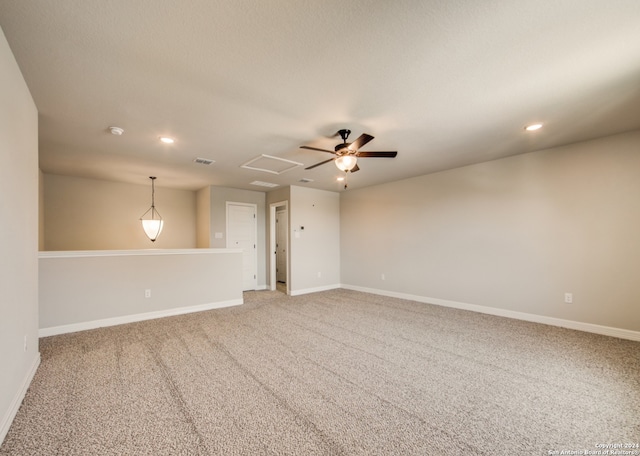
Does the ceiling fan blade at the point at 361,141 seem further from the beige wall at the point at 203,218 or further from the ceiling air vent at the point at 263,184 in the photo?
the beige wall at the point at 203,218

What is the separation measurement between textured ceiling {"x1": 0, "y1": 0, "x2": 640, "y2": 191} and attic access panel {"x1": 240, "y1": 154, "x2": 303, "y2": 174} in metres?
0.55

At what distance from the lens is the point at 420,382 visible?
2.31 meters

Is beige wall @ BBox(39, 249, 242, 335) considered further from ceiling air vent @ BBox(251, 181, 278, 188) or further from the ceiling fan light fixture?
the ceiling fan light fixture

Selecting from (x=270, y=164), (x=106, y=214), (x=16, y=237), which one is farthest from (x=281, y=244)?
(x=16, y=237)

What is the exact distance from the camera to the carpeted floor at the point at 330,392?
1628 millimetres

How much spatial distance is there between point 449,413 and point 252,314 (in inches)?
129

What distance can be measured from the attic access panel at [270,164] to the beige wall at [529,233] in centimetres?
246

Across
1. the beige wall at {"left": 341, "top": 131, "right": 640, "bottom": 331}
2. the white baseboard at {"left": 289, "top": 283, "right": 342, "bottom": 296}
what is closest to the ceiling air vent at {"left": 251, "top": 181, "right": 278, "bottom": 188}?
the white baseboard at {"left": 289, "top": 283, "right": 342, "bottom": 296}

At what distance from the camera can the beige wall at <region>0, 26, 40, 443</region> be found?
1703 mm

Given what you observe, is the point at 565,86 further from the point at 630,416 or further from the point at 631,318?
the point at 631,318

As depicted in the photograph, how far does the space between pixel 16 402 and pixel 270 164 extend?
370cm

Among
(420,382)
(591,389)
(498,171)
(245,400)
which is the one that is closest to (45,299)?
(245,400)

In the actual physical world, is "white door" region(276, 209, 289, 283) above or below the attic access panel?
below

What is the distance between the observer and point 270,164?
440 centimetres
